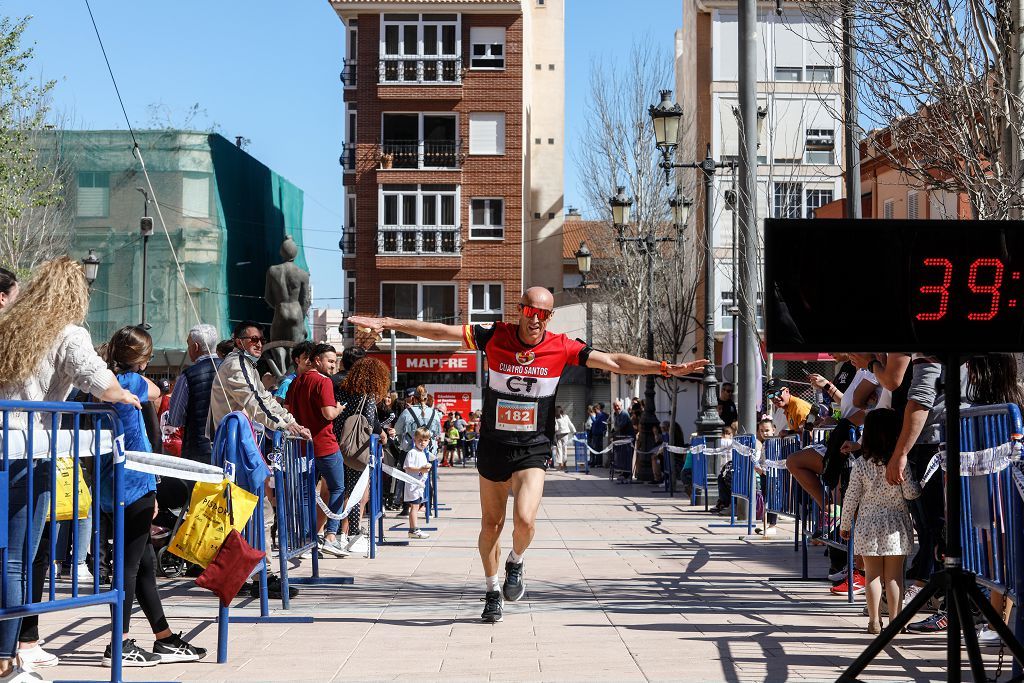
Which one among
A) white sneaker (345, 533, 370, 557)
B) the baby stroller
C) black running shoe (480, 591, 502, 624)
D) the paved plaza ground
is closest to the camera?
the paved plaza ground

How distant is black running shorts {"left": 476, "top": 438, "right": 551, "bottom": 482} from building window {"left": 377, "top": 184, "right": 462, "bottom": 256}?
44.3 metres

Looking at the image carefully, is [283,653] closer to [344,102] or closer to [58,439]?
[58,439]

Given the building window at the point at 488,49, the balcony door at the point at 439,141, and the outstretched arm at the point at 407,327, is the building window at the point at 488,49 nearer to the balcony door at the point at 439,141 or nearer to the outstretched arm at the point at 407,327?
the balcony door at the point at 439,141

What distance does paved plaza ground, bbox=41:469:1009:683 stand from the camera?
6742mm

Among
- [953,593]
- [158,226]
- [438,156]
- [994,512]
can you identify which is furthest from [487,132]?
[953,593]

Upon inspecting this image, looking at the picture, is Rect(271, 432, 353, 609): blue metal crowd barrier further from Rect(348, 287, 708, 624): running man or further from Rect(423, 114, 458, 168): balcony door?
Rect(423, 114, 458, 168): balcony door

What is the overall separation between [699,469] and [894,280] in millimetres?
15162

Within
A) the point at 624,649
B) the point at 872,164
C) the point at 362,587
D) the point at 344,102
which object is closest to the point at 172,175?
the point at 344,102

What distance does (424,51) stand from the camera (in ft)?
174

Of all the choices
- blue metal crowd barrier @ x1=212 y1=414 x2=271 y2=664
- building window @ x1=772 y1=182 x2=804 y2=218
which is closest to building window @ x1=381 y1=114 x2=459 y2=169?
building window @ x1=772 y1=182 x2=804 y2=218

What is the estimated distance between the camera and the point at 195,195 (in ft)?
171

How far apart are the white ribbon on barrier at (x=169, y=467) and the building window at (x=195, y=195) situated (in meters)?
46.3

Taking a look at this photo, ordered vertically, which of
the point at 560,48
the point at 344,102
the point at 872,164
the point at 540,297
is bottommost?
the point at 540,297

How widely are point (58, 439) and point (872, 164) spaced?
34078mm
